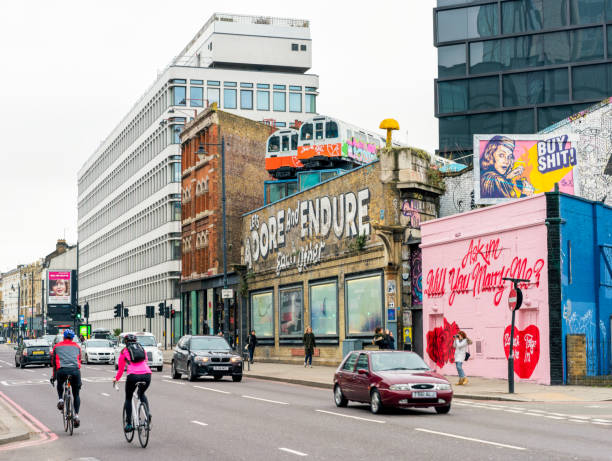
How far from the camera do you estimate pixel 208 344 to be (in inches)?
1254

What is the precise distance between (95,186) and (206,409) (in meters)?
98.0

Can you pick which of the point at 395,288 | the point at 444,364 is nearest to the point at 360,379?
the point at 444,364

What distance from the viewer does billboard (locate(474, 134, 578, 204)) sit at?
3350 cm

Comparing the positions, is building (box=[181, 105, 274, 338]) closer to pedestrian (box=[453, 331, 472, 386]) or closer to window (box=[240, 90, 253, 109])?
window (box=[240, 90, 253, 109])

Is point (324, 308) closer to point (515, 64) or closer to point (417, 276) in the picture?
point (417, 276)

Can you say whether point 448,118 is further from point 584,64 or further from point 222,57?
point 222,57

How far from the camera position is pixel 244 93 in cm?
8956

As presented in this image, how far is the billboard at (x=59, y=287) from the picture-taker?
140m

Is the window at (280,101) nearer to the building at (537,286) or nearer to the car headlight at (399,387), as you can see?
the building at (537,286)

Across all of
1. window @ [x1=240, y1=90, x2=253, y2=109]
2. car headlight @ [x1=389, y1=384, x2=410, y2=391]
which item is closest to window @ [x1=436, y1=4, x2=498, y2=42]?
window @ [x1=240, y1=90, x2=253, y2=109]

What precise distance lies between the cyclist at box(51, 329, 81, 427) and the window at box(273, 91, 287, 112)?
75.8 m

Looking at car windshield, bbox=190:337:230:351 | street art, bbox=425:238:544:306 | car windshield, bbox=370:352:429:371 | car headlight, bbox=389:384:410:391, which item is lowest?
car headlight, bbox=389:384:410:391

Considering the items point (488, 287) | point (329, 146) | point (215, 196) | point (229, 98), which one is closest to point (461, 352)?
point (488, 287)

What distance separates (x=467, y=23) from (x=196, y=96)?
26.6m
